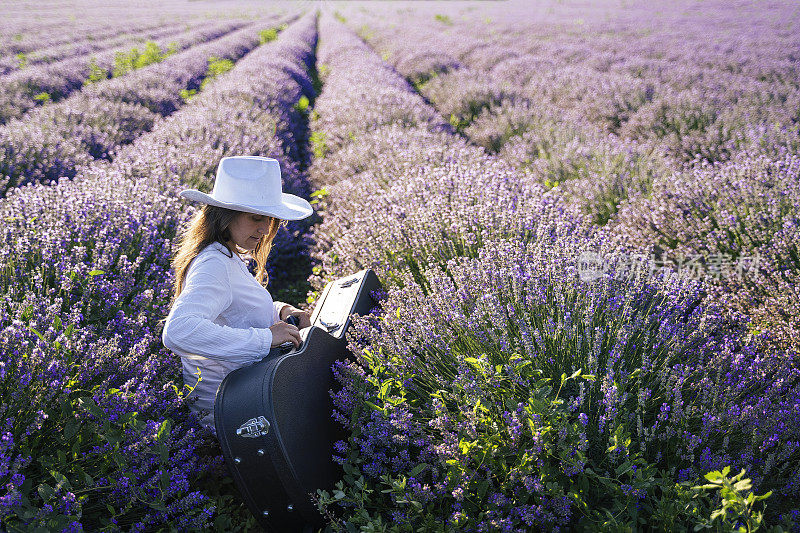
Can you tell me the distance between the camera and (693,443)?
1493 millimetres

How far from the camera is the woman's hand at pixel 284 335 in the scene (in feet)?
6.04

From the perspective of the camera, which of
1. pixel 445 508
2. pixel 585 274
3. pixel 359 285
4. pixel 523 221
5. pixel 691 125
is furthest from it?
pixel 691 125

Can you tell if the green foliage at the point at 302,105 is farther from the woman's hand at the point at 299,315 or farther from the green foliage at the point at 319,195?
the woman's hand at the point at 299,315

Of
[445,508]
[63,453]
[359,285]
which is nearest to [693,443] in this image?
[445,508]

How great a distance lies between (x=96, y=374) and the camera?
5.73 feet

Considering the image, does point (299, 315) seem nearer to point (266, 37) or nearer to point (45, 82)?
point (45, 82)

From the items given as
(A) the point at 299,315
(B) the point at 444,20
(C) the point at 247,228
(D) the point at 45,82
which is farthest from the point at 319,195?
(B) the point at 444,20

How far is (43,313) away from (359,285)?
47.8 inches

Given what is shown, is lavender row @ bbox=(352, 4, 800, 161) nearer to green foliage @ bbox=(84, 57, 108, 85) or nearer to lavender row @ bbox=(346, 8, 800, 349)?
lavender row @ bbox=(346, 8, 800, 349)

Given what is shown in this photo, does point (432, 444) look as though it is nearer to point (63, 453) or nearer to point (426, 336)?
point (426, 336)

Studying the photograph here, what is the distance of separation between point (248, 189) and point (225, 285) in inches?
13.7

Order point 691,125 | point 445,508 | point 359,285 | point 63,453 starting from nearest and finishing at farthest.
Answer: point 63,453 < point 445,508 < point 359,285 < point 691,125

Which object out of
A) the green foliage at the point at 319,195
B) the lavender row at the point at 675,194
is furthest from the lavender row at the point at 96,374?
the lavender row at the point at 675,194

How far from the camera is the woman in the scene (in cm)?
171
